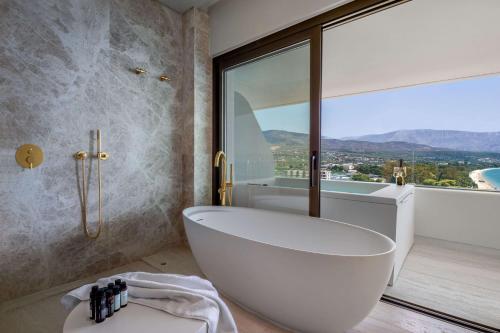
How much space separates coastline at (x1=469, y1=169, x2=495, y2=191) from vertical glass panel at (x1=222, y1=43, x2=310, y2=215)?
2.65 m

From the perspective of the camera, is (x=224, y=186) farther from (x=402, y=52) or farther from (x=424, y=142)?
(x=424, y=142)

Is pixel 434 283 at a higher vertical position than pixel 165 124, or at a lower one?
lower

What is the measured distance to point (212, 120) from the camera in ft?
9.68

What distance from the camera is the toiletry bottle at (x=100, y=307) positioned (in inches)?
35.6

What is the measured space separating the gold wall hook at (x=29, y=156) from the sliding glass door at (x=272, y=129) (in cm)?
172

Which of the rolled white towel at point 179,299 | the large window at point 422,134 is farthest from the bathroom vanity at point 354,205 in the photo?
the rolled white towel at point 179,299

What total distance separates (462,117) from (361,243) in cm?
→ 298

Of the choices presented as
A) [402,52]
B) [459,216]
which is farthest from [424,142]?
[402,52]

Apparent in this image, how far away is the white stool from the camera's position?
0.88m

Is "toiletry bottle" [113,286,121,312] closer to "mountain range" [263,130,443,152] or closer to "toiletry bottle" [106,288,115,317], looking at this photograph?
"toiletry bottle" [106,288,115,317]

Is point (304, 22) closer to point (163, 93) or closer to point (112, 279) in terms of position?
point (163, 93)

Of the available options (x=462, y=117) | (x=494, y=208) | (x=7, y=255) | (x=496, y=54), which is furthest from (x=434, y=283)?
(x=7, y=255)

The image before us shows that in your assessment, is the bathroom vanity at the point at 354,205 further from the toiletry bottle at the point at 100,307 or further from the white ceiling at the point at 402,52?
the toiletry bottle at the point at 100,307

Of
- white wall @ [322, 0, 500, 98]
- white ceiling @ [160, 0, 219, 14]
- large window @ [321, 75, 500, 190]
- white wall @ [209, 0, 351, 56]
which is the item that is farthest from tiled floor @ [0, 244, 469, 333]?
white ceiling @ [160, 0, 219, 14]
